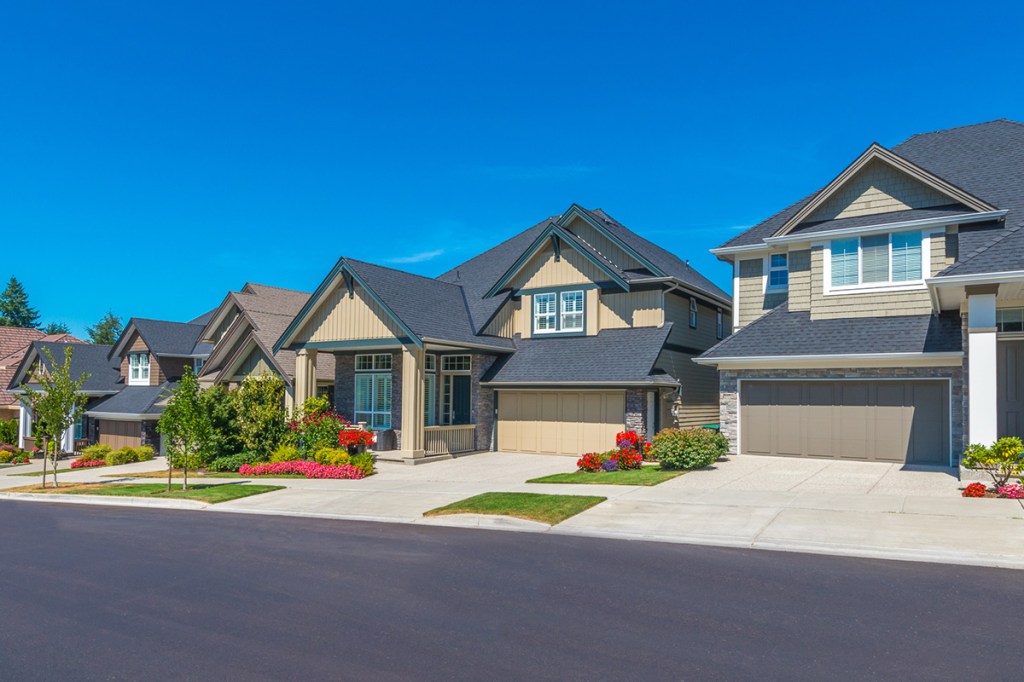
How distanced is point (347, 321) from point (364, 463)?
20.6ft

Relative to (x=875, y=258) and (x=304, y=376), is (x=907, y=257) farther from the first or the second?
(x=304, y=376)

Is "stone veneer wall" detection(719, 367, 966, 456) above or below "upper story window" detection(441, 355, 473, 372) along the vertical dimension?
below

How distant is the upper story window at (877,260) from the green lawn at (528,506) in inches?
430

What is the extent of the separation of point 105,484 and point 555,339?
15.0 metres

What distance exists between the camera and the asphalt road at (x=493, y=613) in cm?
631

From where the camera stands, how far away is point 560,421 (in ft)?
84.6

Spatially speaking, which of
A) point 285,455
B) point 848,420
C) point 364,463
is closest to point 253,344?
point 285,455

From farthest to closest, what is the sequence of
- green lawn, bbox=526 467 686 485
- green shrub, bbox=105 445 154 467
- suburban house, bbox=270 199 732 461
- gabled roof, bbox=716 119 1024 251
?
green shrub, bbox=105 445 154 467 < suburban house, bbox=270 199 732 461 < gabled roof, bbox=716 119 1024 251 < green lawn, bbox=526 467 686 485

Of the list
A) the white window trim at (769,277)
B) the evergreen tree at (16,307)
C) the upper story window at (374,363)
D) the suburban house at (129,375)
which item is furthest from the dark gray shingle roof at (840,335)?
the evergreen tree at (16,307)

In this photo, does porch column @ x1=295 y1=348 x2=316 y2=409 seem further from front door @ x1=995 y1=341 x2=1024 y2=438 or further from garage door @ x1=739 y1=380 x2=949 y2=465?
front door @ x1=995 y1=341 x2=1024 y2=438

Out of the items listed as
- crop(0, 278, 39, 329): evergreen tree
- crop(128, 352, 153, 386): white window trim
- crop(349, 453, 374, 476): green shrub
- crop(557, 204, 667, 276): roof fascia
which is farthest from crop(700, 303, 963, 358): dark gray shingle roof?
crop(0, 278, 39, 329): evergreen tree

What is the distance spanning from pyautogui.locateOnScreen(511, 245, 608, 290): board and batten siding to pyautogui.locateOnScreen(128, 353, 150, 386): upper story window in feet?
71.2

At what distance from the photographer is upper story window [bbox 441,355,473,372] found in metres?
27.3

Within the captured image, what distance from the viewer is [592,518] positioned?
43.4ft
